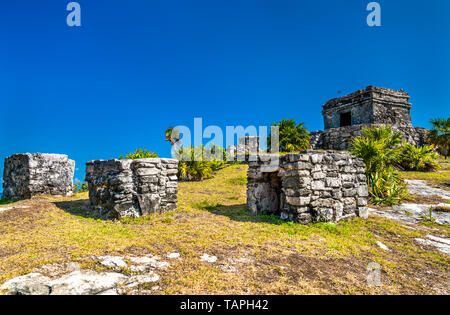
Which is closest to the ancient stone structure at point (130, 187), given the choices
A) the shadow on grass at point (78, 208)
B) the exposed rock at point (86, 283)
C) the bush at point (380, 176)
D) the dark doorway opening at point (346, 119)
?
the shadow on grass at point (78, 208)

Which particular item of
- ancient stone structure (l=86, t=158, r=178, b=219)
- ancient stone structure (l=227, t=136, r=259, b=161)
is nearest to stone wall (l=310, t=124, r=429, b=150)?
ancient stone structure (l=227, t=136, r=259, b=161)

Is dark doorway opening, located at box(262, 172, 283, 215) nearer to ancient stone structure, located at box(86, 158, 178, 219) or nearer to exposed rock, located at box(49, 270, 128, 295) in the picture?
ancient stone structure, located at box(86, 158, 178, 219)

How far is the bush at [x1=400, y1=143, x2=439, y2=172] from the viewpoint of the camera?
12.6m

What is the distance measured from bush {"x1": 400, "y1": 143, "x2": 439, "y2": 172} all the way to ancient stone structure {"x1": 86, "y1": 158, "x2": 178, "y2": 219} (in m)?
13.8

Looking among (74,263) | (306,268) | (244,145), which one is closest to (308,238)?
(306,268)

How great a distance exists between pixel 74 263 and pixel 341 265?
4025 millimetres

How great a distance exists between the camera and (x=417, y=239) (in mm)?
5074

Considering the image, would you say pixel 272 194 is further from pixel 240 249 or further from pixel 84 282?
pixel 84 282

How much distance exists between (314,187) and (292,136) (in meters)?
13.2

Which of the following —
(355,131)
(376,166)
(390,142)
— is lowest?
(376,166)

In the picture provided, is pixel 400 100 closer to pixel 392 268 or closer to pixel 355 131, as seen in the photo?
pixel 355 131

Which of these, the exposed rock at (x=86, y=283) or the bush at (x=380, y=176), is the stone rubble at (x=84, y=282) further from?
the bush at (x=380, y=176)

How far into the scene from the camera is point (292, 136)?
18297mm

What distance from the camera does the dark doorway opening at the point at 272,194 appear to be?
6949 millimetres
